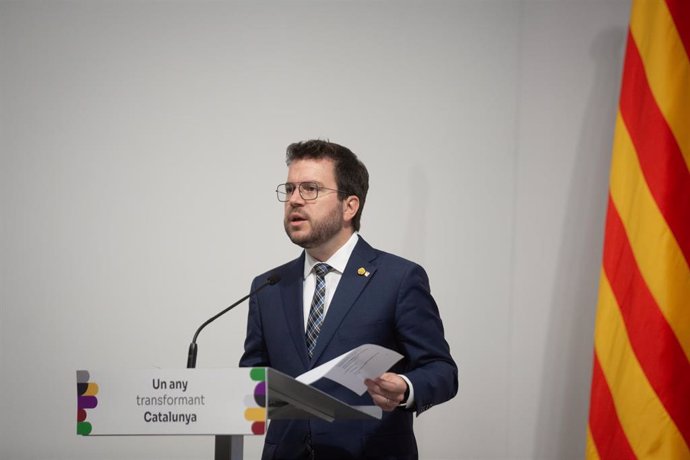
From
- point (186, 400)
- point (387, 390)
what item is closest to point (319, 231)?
point (387, 390)

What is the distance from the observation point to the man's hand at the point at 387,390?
213 cm

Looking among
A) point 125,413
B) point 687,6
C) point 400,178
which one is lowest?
point 125,413

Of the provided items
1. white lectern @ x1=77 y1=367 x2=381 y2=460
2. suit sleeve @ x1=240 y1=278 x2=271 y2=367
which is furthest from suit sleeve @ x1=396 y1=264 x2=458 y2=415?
white lectern @ x1=77 y1=367 x2=381 y2=460

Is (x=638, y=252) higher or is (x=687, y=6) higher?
(x=687, y=6)

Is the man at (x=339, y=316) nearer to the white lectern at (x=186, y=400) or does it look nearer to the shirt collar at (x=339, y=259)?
the shirt collar at (x=339, y=259)

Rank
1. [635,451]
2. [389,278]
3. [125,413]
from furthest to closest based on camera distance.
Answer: [635,451], [389,278], [125,413]

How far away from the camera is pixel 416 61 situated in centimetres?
381

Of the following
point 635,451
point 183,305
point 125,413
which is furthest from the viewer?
point 183,305

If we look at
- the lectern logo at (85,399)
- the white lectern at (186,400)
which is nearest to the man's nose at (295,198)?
the white lectern at (186,400)

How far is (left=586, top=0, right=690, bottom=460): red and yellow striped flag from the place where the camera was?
2.86 m

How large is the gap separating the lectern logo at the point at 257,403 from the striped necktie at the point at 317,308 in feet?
2.73

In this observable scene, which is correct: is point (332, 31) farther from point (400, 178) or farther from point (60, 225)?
point (60, 225)

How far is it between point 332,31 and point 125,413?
253 centimetres

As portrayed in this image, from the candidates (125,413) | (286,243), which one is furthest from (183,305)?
(125,413)
